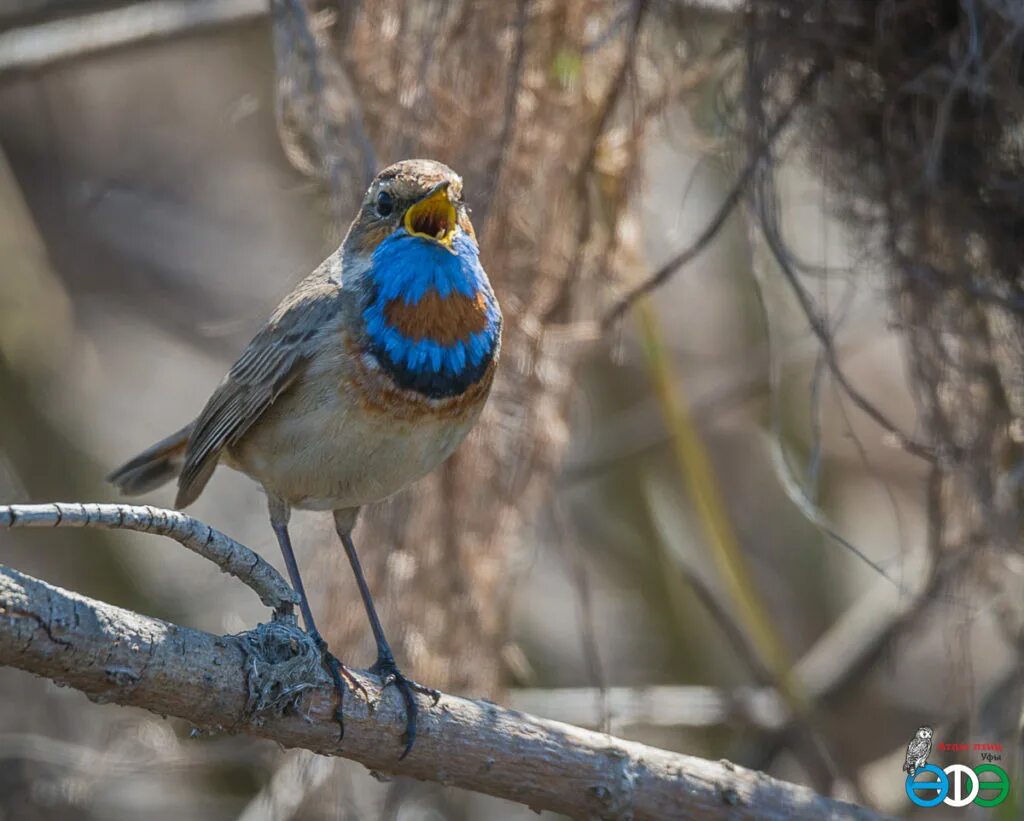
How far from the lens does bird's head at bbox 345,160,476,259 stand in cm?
342

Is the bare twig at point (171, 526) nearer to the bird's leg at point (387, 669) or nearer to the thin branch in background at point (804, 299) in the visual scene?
the bird's leg at point (387, 669)

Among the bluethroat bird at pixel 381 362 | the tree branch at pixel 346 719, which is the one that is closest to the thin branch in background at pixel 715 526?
the bluethroat bird at pixel 381 362

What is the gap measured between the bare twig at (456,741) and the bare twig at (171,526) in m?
0.10

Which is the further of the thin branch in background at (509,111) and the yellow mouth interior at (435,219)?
the thin branch in background at (509,111)

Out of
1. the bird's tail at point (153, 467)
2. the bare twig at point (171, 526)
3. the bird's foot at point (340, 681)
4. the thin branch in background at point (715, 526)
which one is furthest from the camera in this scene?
the thin branch in background at point (715, 526)

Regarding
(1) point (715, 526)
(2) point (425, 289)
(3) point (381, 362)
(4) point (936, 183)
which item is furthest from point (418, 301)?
(1) point (715, 526)

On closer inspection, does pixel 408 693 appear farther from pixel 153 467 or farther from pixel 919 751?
pixel 919 751

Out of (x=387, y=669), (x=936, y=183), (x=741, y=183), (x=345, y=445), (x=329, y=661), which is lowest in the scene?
(x=329, y=661)

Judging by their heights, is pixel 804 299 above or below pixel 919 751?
above

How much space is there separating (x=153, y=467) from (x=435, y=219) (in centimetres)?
122

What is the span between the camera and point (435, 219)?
3.47m

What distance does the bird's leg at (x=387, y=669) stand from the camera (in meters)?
3.10

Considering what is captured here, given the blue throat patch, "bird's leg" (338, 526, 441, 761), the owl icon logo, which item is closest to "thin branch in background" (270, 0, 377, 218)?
the blue throat patch

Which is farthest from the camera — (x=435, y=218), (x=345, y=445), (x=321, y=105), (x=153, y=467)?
(x=153, y=467)
